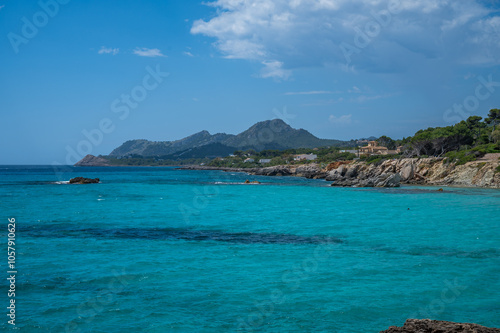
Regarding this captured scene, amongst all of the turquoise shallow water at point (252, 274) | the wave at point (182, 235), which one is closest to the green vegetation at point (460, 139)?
the turquoise shallow water at point (252, 274)

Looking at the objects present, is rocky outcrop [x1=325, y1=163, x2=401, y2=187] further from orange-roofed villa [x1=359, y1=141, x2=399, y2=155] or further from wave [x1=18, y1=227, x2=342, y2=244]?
wave [x1=18, y1=227, x2=342, y2=244]

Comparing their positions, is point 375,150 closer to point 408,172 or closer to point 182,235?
point 408,172

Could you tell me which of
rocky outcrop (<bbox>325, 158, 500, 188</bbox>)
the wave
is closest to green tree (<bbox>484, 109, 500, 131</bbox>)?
rocky outcrop (<bbox>325, 158, 500, 188</bbox>)

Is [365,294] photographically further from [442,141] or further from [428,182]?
[442,141]

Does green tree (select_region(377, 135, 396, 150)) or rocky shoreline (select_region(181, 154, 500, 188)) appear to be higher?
green tree (select_region(377, 135, 396, 150))

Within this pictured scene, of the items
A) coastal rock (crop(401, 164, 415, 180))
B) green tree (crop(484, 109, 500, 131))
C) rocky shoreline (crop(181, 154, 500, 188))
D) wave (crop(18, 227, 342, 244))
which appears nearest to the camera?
wave (crop(18, 227, 342, 244))

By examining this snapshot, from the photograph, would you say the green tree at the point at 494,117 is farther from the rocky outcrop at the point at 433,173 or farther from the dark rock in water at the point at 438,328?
the dark rock in water at the point at 438,328

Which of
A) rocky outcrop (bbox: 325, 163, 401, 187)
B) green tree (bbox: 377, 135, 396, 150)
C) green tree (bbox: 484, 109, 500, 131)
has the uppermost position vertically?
green tree (bbox: 484, 109, 500, 131)

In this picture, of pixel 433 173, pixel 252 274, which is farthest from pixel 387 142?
pixel 252 274

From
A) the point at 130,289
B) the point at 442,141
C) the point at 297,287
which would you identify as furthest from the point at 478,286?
the point at 442,141

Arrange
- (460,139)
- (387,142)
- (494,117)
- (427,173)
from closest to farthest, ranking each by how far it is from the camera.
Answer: (427,173)
(460,139)
(494,117)
(387,142)

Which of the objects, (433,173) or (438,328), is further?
(433,173)

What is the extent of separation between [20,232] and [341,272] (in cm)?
1892

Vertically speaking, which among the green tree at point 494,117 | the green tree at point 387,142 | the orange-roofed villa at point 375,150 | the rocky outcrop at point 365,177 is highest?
the green tree at point 494,117
